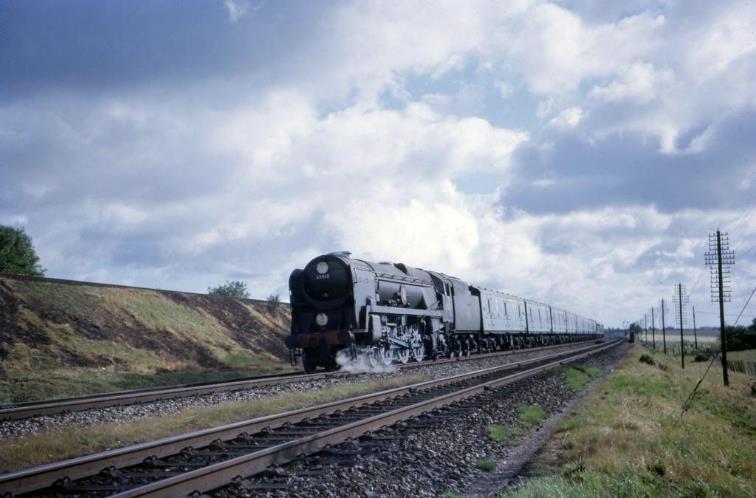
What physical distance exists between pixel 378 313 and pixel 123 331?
12031mm

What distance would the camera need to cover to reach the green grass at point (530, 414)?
39.7 ft

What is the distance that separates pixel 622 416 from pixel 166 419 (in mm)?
8138

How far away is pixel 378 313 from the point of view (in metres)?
22.1

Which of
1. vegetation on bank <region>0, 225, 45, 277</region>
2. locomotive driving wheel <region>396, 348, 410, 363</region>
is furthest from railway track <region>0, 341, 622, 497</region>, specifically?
vegetation on bank <region>0, 225, 45, 277</region>

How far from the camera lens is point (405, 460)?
8.13 meters

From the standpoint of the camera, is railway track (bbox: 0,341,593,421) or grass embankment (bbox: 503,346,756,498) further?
railway track (bbox: 0,341,593,421)

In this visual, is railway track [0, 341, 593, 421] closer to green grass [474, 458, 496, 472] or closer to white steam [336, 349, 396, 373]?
white steam [336, 349, 396, 373]

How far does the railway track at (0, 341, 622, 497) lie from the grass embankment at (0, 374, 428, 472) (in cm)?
130

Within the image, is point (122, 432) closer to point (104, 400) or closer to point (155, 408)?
point (155, 408)

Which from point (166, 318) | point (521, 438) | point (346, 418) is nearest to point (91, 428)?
point (346, 418)

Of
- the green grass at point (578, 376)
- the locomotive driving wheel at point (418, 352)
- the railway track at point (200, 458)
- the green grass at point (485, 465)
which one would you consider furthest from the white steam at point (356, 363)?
the green grass at point (485, 465)

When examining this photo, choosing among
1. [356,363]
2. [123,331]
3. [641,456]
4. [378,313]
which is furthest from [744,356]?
[641,456]

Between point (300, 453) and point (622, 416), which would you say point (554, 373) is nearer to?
point (622, 416)

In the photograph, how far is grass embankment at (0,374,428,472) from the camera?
829 centimetres
